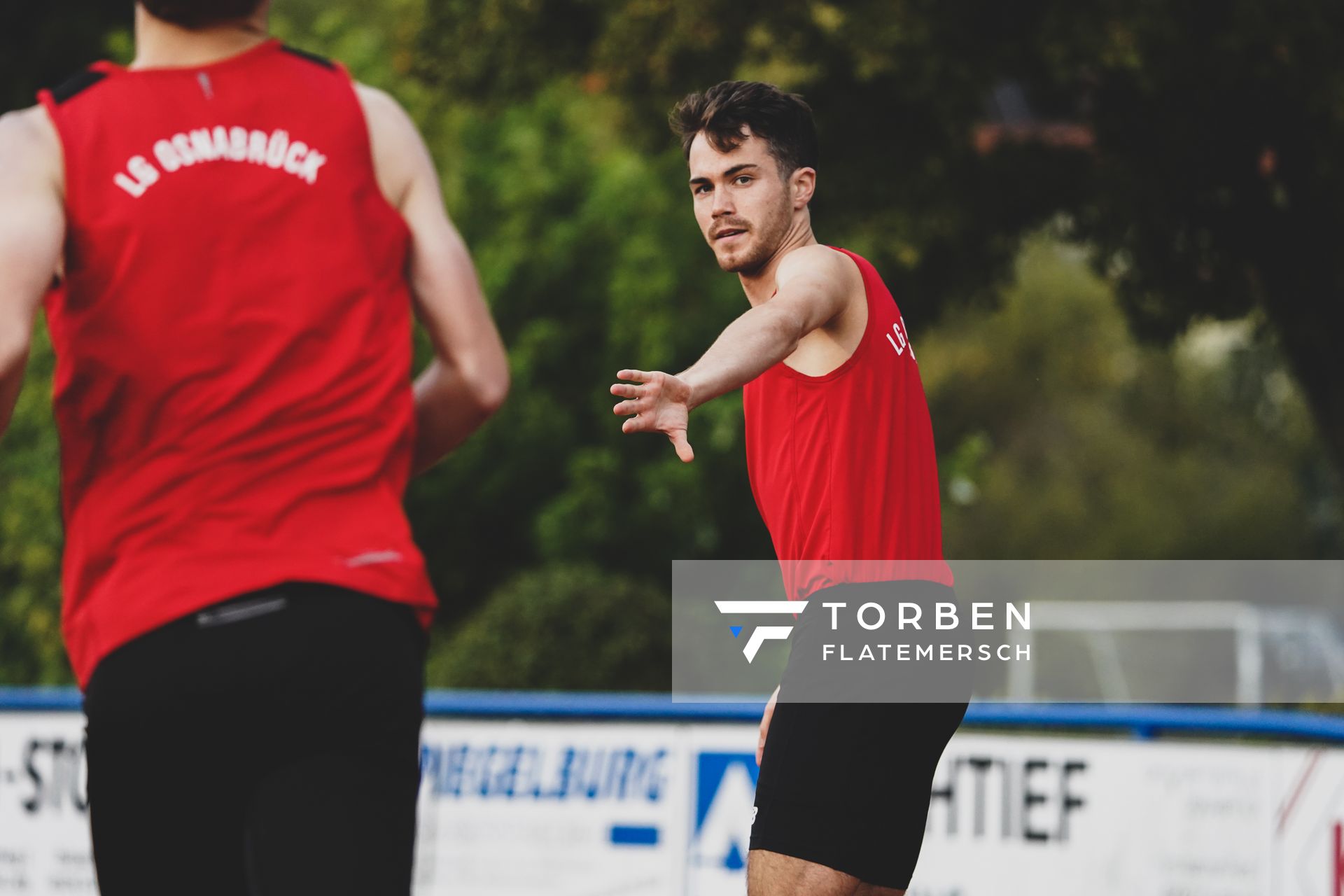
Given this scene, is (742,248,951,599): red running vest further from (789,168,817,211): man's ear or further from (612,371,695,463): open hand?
(612,371,695,463): open hand

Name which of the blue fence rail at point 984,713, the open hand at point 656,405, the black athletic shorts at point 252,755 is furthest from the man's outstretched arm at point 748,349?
the blue fence rail at point 984,713

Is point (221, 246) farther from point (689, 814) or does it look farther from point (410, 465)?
point (689, 814)

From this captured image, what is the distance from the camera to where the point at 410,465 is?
278 cm

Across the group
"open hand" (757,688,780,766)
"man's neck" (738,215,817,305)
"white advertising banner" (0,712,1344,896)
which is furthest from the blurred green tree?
"man's neck" (738,215,817,305)

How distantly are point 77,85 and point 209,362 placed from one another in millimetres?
498

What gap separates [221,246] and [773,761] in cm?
180

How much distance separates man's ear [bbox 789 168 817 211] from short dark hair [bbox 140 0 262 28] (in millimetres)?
1640

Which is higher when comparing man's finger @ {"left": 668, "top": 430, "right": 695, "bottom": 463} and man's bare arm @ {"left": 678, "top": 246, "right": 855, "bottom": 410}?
man's bare arm @ {"left": 678, "top": 246, "right": 855, "bottom": 410}

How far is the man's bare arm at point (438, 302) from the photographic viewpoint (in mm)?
2709

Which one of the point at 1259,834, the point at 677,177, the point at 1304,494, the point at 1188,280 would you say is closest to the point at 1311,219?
the point at 1188,280

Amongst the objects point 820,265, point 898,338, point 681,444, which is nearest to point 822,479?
point 898,338

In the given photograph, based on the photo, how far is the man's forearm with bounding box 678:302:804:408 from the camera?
3.15m

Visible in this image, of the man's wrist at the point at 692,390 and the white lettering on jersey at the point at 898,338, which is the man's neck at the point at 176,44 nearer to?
the man's wrist at the point at 692,390

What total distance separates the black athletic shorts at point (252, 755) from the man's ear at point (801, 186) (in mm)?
1868
